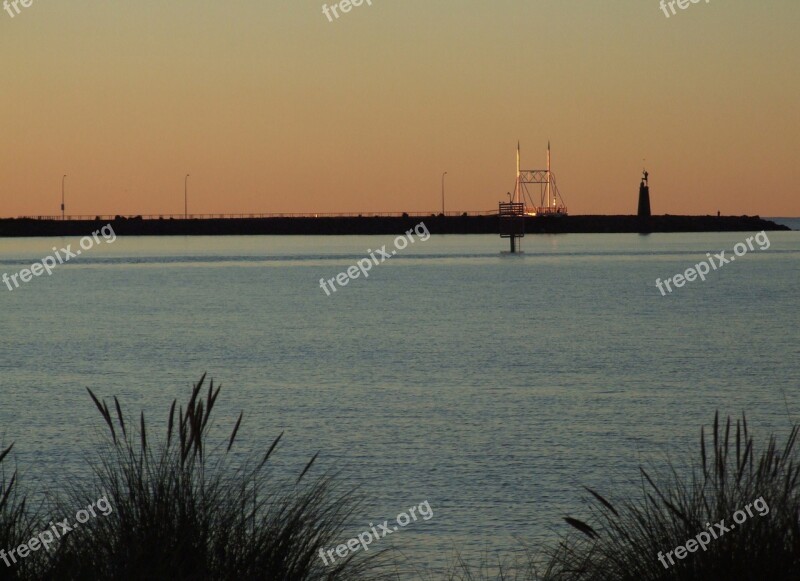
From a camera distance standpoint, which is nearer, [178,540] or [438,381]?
[178,540]

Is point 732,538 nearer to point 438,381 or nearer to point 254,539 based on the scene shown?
point 254,539

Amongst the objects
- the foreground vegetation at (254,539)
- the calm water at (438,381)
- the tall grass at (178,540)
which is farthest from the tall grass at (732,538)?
the calm water at (438,381)

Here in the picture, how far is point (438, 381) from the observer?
94.0ft

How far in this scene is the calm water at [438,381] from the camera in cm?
1681

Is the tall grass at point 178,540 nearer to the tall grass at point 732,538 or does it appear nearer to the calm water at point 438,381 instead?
the tall grass at point 732,538

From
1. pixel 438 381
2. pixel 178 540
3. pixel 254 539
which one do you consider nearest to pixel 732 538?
pixel 254 539

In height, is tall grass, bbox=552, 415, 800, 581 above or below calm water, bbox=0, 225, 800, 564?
above

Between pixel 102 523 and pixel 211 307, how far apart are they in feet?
Result: 172

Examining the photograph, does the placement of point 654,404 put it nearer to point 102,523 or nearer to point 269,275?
point 102,523

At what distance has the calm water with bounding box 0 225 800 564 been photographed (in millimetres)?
16812

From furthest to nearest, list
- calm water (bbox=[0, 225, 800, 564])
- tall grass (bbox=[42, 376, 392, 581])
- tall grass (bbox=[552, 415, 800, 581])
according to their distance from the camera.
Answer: calm water (bbox=[0, 225, 800, 564]) → tall grass (bbox=[42, 376, 392, 581]) → tall grass (bbox=[552, 415, 800, 581])

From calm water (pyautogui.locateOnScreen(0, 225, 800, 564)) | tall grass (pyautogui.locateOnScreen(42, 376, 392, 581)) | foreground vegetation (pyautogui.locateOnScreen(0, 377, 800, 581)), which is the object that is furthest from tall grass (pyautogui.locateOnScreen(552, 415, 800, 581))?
calm water (pyautogui.locateOnScreen(0, 225, 800, 564))

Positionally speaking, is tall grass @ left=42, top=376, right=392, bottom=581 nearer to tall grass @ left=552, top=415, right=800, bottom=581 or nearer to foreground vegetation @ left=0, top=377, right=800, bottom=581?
foreground vegetation @ left=0, top=377, right=800, bottom=581

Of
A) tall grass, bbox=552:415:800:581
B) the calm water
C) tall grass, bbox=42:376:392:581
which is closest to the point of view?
tall grass, bbox=552:415:800:581
